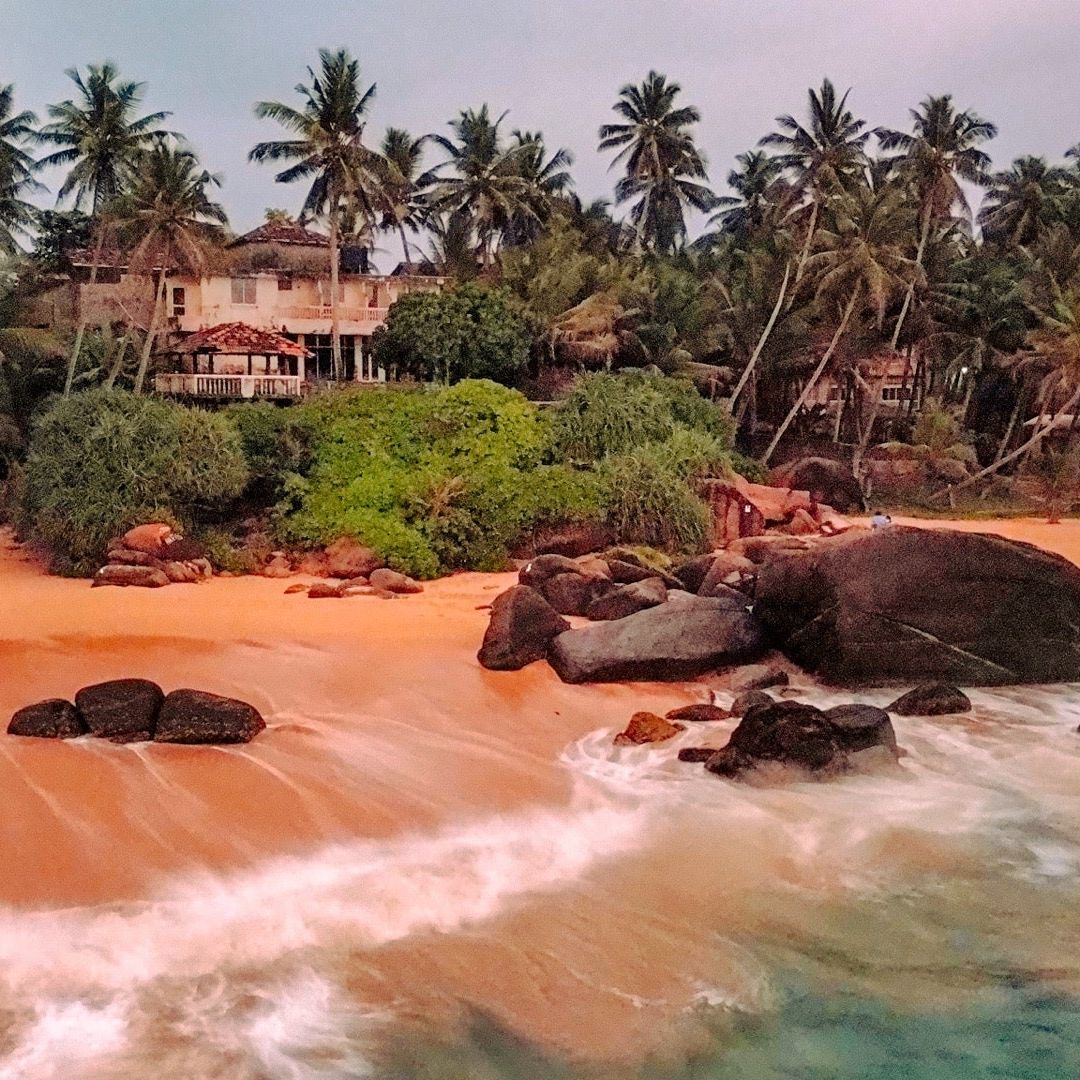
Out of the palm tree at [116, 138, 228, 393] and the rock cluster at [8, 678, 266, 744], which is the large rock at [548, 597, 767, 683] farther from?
the palm tree at [116, 138, 228, 393]

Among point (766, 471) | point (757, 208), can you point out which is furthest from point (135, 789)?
point (757, 208)

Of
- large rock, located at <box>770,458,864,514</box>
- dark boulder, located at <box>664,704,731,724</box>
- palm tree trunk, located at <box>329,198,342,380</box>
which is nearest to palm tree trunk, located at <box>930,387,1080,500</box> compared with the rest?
large rock, located at <box>770,458,864,514</box>

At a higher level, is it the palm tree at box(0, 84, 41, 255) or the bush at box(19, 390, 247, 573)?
Answer: the palm tree at box(0, 84, 41, 255)

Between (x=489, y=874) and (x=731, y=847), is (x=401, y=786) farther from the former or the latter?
(x=731, y=847)

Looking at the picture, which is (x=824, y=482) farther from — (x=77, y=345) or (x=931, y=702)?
(x=77, y=345)

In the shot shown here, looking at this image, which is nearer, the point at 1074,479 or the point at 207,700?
the point at 207,700

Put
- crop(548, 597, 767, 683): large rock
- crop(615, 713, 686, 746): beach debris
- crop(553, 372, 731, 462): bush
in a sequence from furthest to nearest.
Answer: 1. crop(553, 372, 731, 462): bush
2. crop(548, 597, 767, 683): large rock
3. crop(615, 713, 686, 746): beach debris
